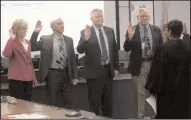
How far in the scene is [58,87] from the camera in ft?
14.4

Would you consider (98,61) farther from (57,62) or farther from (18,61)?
(18,61)

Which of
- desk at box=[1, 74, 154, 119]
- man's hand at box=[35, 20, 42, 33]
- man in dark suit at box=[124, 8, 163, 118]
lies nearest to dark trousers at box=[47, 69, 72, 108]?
desk at box=[1, 74, 154, 119]

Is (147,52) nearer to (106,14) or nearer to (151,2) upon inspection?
(106,14)

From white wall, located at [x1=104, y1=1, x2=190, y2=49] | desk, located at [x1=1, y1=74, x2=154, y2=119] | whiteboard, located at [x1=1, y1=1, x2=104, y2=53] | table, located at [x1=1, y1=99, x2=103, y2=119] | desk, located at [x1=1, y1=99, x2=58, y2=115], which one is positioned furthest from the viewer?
white wall, located at [x1=104, y1=1, x2=190, y2=49]

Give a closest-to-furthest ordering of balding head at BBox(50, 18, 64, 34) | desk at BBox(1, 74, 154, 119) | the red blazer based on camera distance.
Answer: the red blazer
balding head at BBox(50, 18, 64, 34)
desk at BBox(1, 74, 154, 119)

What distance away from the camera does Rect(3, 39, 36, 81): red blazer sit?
3924 millimetres

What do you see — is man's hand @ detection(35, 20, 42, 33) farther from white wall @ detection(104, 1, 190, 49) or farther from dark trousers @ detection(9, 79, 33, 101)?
white wall @ detection(104, 1, 190, 49)

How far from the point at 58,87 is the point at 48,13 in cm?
96

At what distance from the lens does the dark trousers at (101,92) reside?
4305mm

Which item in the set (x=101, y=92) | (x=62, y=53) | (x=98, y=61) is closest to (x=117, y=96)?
(x=101, y=92)

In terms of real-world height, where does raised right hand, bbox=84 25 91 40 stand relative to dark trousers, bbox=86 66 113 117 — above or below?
above

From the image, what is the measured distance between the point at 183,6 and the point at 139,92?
5.83ft

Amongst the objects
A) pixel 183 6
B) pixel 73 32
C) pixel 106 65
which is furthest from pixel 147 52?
pixel 183 6

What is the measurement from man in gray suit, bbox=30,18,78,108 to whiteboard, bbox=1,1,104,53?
10.1 inches
